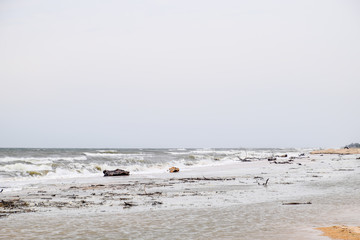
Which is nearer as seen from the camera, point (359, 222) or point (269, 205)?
point (359, 222)

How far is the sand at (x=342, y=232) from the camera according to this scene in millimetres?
8594

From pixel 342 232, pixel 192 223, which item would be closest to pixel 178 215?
pixel 192 223

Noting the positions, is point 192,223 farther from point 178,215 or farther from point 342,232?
point 342,232

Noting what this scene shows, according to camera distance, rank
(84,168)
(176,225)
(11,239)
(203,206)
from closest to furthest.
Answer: (11,239), (176,225), (203,206), (84,168)

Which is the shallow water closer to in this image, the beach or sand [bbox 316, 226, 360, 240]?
the beach

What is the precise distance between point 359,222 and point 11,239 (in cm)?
919

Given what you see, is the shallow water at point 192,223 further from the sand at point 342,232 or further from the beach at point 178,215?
the sand at point 342,232

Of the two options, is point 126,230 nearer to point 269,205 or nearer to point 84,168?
point 269,205

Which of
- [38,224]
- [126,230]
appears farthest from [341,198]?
[38,224]

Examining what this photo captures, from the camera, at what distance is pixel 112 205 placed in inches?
563

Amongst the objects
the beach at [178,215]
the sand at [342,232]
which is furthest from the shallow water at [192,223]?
the sand at [342,232]

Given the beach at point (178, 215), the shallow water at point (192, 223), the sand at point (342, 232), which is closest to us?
the sand at point (342, 232)

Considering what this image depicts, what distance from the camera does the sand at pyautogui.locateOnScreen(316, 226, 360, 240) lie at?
28.2 feet

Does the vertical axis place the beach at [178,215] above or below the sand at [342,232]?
below
